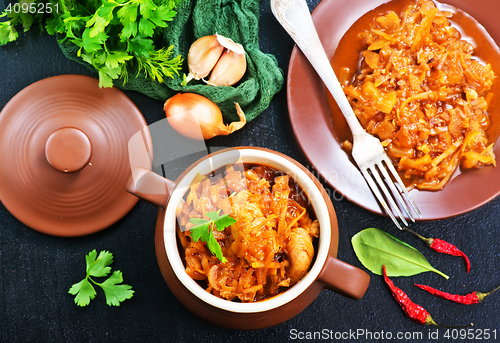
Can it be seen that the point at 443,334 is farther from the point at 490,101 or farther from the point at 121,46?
the point at 121,46

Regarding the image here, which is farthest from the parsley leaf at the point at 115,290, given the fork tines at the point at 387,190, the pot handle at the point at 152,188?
the fork tines at the point at 387,190

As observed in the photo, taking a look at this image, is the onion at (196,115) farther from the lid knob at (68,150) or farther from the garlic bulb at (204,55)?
the lid knob at (68,150)

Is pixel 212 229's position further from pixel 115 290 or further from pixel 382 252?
pixel 382 252

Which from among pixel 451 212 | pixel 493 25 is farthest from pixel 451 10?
pixel 451 212

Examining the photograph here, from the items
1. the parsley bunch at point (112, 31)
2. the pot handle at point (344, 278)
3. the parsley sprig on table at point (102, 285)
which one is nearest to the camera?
the pot handle at point (344, 278)

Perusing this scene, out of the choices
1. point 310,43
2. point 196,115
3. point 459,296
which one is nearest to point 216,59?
point 196,115

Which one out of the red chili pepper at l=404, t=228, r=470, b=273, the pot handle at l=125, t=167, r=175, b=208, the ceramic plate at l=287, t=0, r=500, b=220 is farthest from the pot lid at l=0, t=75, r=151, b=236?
the red chili pepper at l=404, t=228, r=470, b=273
